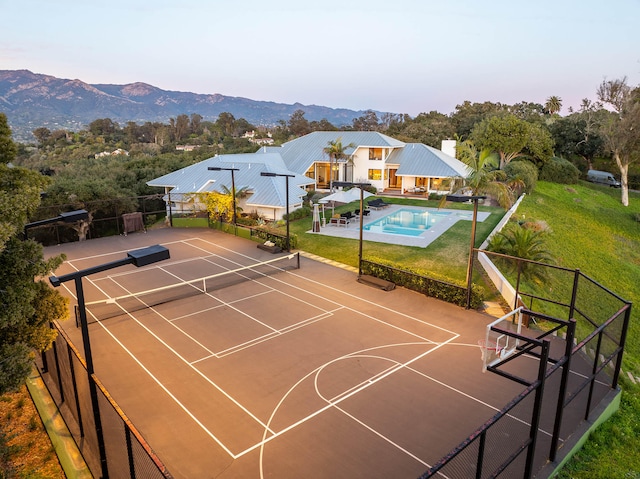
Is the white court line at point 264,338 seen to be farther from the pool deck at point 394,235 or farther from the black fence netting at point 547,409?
the pool deck at point 394,235

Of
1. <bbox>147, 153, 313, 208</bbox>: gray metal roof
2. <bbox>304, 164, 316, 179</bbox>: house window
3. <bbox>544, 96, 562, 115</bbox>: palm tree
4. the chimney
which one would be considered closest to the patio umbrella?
<bbox>147, 153, 313, 208</bbox>: gray metal roof

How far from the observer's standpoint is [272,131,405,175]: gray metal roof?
1784 inches

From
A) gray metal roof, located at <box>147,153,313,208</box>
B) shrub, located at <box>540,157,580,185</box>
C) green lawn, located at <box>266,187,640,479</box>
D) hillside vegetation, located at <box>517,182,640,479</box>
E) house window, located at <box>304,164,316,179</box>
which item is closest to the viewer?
hillside vegetation, located at <box>517,182,640,479</box>

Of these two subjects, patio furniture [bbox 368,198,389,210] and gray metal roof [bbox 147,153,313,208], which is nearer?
gray metal roof [bbox 147,153,313,208]

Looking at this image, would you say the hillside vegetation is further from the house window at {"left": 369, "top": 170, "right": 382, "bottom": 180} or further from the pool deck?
the house window at {"left": 369, "top": 170, "right": 382, "bottom": 180}

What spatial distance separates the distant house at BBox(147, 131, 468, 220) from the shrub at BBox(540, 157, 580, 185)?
1298cm

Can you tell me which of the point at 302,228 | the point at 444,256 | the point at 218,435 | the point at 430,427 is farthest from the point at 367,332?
the point at 302,228

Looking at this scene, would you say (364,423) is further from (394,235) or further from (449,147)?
(449,147)

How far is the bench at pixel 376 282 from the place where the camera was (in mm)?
17641

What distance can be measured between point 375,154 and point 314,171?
6894 millimetres

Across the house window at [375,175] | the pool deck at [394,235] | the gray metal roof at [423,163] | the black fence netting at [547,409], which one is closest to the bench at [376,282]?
the black fence netting at [547,409]

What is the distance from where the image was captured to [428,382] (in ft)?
36.2

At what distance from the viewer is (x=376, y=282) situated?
59.2 feet

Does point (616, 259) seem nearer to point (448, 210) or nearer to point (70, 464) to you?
point (448, 210)
